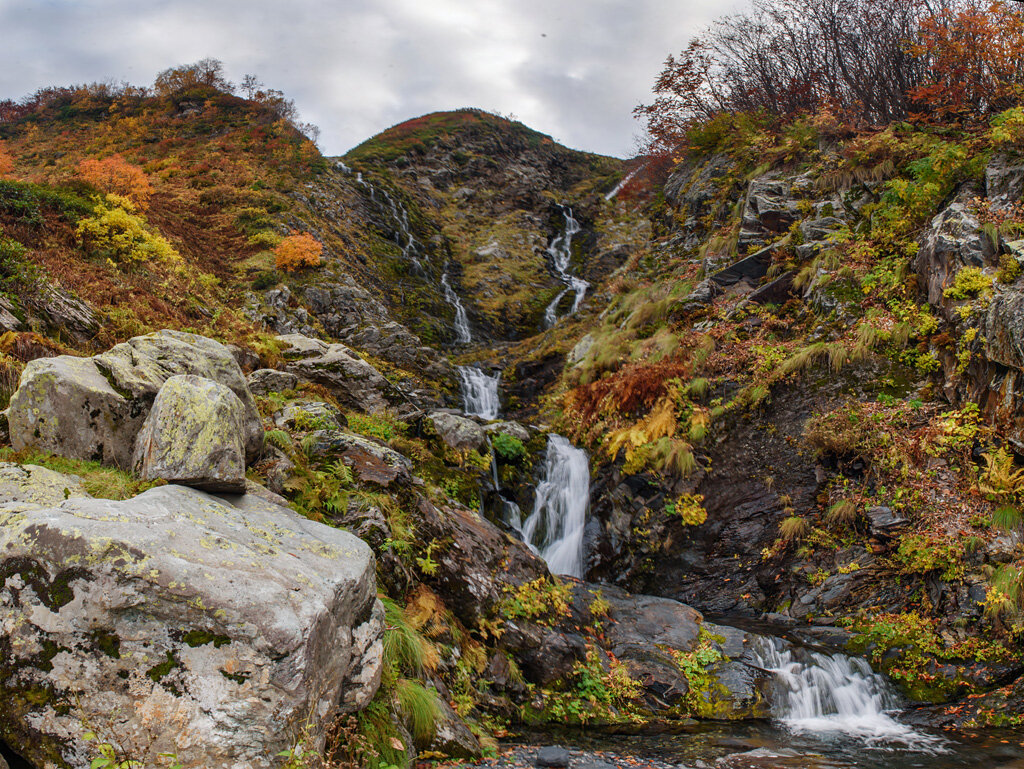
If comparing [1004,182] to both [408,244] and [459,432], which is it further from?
[408,244]

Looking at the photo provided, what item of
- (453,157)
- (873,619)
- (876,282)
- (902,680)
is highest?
(453,157)

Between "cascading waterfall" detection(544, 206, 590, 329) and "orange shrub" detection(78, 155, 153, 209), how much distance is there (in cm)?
1557

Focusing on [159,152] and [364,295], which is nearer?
[364,295]

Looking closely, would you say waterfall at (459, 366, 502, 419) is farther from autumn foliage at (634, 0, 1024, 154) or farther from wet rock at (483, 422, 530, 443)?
autumn foliage at (634, 0, 1024, 154)

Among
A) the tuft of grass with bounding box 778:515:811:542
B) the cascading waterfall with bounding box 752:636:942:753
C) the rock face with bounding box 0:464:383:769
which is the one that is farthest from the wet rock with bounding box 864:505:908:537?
the rock face with bounding box 0:464:383:769

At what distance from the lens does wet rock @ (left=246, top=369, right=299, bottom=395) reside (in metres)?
9.29

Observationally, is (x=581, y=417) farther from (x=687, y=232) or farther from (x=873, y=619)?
(x=687, y=232)

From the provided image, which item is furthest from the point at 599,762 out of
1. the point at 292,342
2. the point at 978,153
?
the point at 978,153

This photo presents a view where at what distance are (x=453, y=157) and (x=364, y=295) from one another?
85.4 ft

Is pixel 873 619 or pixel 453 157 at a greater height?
pixel 453 157

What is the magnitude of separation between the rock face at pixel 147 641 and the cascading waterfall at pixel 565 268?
2138 cm

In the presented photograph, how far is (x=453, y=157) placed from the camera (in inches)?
1619

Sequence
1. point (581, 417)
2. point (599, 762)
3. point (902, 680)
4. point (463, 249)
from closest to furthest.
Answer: point (599, 762) → point (902, 680) → point (581, 417) → point (463, 249)

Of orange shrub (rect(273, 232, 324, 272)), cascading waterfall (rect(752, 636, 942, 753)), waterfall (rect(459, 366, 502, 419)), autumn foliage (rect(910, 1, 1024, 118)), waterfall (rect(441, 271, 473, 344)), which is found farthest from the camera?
waterfall (rect(441, 271, 473, 344))
